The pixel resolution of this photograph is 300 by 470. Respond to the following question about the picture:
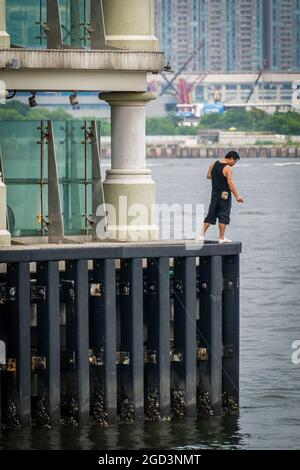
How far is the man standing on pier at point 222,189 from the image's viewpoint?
1308 inches

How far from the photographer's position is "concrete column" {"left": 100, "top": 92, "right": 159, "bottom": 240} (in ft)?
110

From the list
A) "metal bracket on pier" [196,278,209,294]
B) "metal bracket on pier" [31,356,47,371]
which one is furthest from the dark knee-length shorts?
"metal bracket on pier" [31,356,47,371]

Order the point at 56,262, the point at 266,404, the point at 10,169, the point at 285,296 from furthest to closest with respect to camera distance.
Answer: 1. the point at 285,296
2. the point at 266,404
3. the point at 10,169
4. the point at 56,262

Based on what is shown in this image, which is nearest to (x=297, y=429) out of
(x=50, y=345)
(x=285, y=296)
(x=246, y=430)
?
(x=246, y=430)

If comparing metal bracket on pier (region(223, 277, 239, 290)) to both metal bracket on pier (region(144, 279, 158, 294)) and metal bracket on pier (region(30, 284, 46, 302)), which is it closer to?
metal bracket on pier (region(144, 279, 158, 294))

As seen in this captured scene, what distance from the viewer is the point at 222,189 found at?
3338 centimetres

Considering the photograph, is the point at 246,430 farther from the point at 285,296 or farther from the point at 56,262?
the point at 285,296

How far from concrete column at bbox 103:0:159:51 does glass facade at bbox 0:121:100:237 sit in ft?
4.78

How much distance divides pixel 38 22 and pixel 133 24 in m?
1.53

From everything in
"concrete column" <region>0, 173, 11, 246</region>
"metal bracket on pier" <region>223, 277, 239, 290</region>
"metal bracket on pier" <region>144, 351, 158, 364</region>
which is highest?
"concrete column" <region>0, 173, 11, 246</region>

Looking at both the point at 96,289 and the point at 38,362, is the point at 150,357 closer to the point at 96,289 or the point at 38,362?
the point at 96,289
